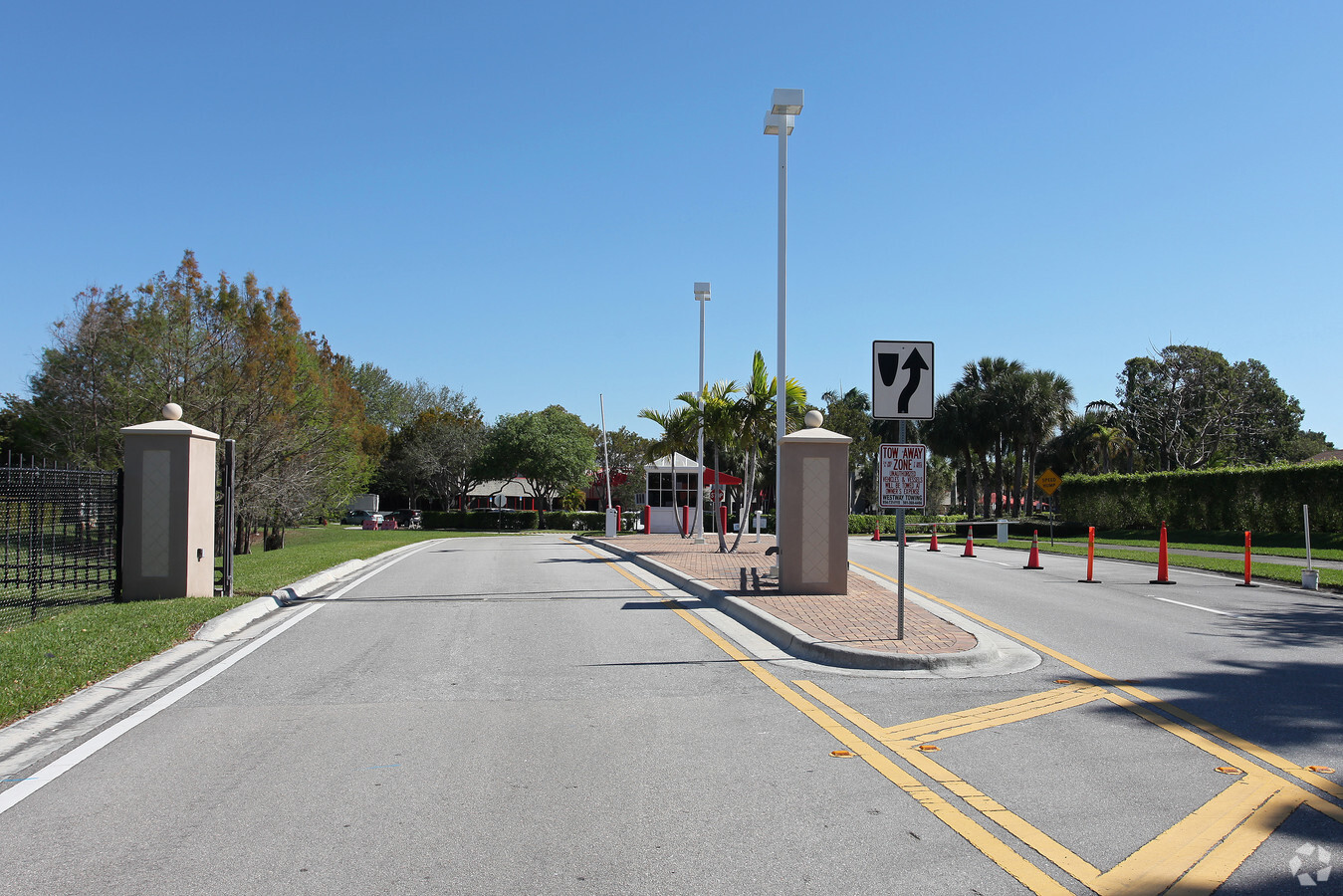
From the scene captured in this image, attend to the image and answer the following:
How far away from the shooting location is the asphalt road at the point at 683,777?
4129 millimetres

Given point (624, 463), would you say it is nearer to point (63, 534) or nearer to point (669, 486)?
point (669, 486)

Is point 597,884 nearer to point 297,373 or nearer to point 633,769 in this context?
point 633,769

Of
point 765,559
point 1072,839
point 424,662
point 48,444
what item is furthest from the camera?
point 48,444

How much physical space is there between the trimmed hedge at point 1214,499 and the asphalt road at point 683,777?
82.5ft

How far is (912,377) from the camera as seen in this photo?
31.1ft

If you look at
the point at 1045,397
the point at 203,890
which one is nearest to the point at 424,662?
the point at 203,890

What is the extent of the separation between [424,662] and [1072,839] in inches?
241

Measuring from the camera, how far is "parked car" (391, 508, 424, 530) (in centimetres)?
6769

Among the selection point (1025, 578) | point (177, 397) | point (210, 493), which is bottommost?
point (1025, 578)

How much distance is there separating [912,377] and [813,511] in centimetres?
406

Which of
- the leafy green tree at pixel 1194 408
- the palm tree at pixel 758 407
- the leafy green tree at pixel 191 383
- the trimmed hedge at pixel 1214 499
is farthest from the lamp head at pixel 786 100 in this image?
the leafy green tree at pixel 1194 408

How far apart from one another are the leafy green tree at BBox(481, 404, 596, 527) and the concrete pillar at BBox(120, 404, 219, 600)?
48495 mm

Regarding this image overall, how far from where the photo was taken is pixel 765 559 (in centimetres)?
2000

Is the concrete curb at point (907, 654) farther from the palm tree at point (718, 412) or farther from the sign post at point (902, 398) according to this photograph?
the palm tree at point (718, 412)
